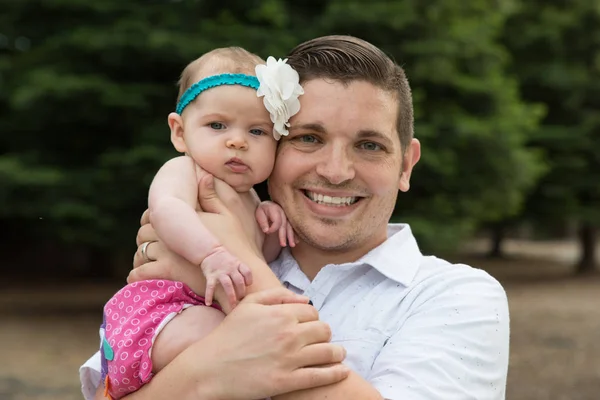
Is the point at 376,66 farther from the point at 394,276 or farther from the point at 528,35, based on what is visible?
the point at 528,35

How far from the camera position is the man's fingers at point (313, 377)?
193 centimetres

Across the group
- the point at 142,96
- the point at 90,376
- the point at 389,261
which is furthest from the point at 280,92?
the point at 142,96

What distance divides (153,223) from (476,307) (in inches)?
36.5

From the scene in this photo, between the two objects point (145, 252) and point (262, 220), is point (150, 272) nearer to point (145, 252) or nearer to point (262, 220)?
point (145, 252)

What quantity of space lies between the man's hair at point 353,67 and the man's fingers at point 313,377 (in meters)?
0.86

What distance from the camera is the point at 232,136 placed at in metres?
2.38

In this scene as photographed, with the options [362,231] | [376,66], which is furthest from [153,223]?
[376,66]

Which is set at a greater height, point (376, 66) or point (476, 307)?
point (376, 66)

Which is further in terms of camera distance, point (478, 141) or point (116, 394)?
point (478, 141)

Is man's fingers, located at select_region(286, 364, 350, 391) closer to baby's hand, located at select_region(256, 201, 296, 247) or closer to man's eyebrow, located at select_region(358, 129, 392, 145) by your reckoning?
baby's hand, located at select_region(256, 201, 296, 247)

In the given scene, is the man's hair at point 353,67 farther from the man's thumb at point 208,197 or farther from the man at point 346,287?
the man's thumb at point 208,197

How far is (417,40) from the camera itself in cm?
1168

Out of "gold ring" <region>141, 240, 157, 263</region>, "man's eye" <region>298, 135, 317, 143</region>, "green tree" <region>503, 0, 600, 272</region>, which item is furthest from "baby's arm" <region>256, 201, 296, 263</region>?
"green tree" <region>503, 0, 600, 272</region>

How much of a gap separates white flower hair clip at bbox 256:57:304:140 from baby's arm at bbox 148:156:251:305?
0.98 ft
